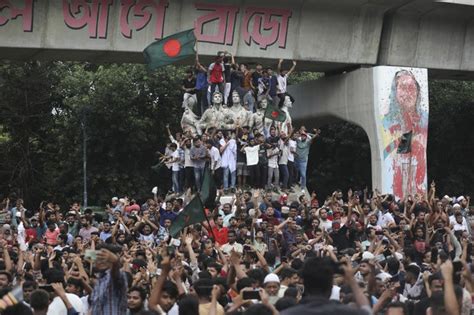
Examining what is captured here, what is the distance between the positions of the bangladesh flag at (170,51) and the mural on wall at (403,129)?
1182 cm

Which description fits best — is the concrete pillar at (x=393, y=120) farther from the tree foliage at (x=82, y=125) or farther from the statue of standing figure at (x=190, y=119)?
the tree foliage at (x=82, y=125)

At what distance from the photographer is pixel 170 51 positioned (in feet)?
69.9

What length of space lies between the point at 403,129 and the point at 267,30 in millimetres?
4785

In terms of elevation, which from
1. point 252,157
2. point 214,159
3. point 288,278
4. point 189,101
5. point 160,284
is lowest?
point 288,278

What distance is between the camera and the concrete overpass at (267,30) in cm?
2905

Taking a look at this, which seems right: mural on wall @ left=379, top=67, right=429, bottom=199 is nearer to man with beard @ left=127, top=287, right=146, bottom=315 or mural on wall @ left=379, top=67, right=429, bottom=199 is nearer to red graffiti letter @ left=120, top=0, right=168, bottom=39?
red graffiti letter @ left=120, top=0, right=168, bottom=39

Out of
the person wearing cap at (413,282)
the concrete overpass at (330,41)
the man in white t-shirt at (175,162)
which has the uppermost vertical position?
the concrete overpass at (330,41)

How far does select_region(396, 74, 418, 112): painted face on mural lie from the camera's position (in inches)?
1276

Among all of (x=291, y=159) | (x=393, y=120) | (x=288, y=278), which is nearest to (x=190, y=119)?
(x=291, y=159)

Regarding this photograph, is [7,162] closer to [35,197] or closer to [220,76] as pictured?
[35,197]

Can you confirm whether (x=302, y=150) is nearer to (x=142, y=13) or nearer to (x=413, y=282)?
(x=142, y=13)

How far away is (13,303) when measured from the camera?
696cm

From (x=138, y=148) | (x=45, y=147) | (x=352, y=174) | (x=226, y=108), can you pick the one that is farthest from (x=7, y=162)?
(x=226, y=108)

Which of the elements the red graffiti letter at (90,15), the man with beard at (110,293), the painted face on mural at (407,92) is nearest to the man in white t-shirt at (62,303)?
the man with beard at (110,293)
